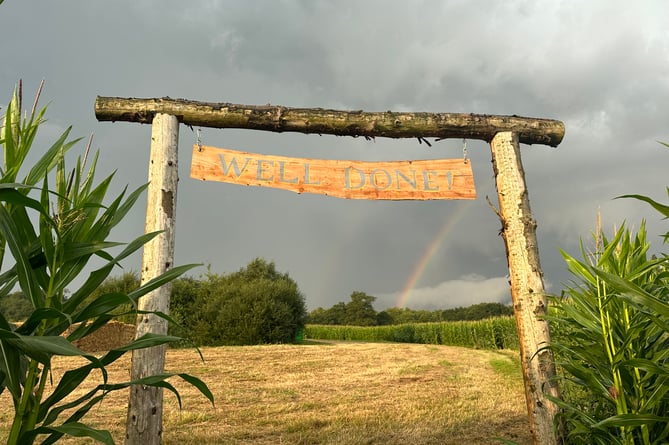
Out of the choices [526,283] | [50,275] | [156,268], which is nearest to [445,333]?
[526,283]

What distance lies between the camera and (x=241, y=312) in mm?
21547

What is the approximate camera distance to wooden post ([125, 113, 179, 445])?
376 cm

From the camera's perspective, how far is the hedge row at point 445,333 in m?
21.4

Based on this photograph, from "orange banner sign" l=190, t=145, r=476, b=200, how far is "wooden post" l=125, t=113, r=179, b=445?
352 mm

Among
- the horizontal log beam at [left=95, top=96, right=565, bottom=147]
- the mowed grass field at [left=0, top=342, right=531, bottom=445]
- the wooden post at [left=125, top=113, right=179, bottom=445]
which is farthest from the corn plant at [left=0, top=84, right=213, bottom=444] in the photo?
the mowed grass field at [left=0, top=342, right=531, bottom=445]

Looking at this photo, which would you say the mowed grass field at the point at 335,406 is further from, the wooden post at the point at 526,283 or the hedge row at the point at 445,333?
the hedge row at the point at 445,333

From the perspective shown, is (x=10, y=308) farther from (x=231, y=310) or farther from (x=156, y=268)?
(x=231, y=310)

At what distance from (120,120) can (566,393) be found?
18.5ft

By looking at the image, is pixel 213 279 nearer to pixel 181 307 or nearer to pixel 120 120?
pixel 181 307

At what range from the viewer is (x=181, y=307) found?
23.7 m

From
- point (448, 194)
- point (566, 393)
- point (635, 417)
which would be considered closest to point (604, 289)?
point (635, 417)

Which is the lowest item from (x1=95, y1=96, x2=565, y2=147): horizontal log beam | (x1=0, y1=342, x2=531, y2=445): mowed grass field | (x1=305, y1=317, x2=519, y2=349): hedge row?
(x1=0, y1=342, x2=531, y2=445): mowed grass field

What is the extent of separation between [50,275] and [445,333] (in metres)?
26.8

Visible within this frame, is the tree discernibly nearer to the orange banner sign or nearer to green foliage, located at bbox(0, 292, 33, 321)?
green foliage, located at bbox(0, 292, 33, 321)
